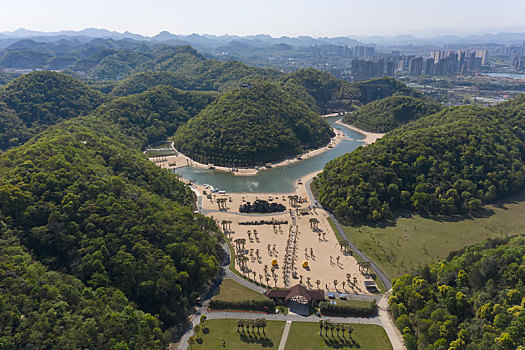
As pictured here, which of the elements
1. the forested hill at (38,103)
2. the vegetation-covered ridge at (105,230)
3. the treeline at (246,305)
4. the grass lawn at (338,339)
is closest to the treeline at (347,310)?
the grass lawn at (338,339)

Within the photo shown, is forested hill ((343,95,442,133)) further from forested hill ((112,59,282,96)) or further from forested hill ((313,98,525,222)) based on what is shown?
forested hill ((112,59,282,96))

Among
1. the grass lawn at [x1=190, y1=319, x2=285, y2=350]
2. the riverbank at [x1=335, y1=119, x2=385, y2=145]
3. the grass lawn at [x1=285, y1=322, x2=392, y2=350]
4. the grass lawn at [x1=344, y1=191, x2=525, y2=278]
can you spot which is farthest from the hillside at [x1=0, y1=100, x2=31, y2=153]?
the riverbank at [x1=335, y1=119, x2=385, y2=145]

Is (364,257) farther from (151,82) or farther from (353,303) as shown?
(151,82)

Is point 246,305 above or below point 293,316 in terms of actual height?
above

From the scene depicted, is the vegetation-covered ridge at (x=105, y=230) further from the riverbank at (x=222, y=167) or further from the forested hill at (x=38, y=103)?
the forested hill at (x=38, y=103)

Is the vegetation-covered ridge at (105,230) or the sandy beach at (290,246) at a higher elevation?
the vegetation-covered ridge at (105,230)

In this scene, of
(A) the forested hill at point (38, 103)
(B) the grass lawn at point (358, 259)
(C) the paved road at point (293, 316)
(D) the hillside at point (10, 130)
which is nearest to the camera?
(C) the paved road at point (293, 316)

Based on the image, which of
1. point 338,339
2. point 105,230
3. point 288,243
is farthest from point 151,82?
point 338,339
